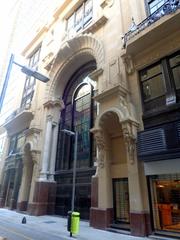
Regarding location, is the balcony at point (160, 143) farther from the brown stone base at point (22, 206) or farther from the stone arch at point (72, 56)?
the brown stone base at point (22, 206)

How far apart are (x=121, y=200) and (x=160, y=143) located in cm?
396

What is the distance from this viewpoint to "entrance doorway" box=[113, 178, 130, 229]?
33.4ft

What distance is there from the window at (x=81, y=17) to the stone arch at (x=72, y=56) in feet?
8.82

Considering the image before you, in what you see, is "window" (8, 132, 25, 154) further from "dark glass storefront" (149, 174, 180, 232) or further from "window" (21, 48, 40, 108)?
"dark glass storefront" (149, 174, 180, 232)

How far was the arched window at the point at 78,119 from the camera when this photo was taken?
15.3 metres

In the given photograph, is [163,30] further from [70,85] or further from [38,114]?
[38,114]

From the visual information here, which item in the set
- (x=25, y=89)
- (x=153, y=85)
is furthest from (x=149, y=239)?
(x=25, y=89)

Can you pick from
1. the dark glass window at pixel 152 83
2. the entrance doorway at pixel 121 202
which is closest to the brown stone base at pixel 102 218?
the entrance doorway at pixel 121 202

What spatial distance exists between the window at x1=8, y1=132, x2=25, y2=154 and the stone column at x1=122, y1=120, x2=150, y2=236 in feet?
49.6

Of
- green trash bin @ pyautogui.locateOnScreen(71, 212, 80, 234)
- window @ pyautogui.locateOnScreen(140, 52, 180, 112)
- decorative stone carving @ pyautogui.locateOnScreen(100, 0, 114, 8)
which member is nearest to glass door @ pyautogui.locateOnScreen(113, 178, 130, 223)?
green trash bin @ pyautogui.locateOnScreen(71, 212, 80, 234)

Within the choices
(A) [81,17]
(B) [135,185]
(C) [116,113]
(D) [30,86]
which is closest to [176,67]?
(C) [116,113]

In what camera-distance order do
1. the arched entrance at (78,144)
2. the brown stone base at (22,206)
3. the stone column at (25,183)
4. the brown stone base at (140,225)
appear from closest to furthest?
the brown stone base at (140,225) → the arched entrance at (78,144) → the brown stone base at (22,206) → the stone column at (25,183)

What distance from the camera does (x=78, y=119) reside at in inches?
670

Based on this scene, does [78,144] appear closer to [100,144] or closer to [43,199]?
[100,144]
